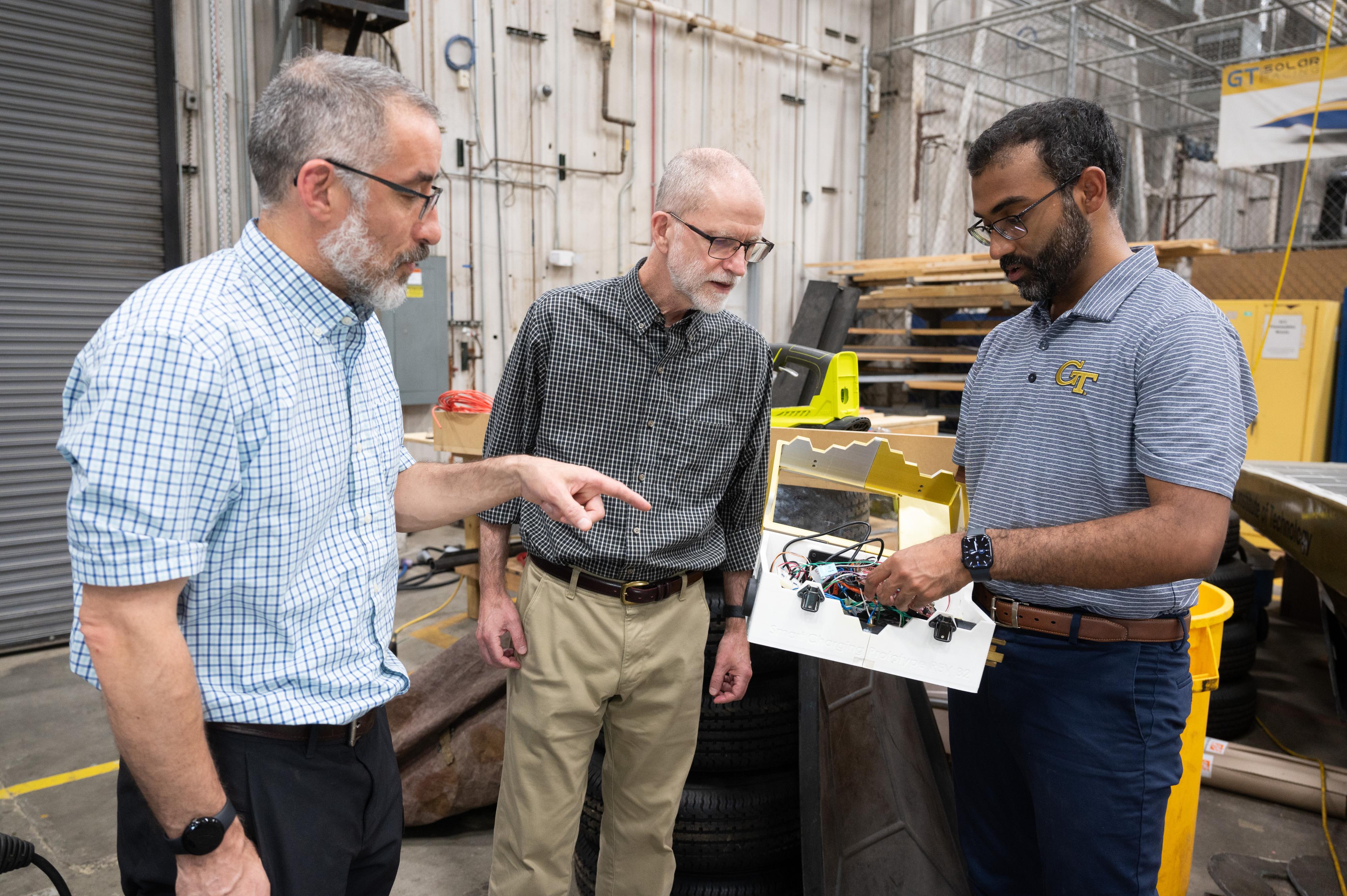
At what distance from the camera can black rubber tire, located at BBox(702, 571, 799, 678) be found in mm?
2320

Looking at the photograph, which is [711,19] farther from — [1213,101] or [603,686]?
[1213,101]

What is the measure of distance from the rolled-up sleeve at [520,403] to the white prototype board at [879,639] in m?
0.71

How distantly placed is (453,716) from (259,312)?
2087 millimetres

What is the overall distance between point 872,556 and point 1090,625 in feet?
1.75

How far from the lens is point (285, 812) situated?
1.23m

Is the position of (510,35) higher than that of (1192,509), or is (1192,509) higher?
(510,35)

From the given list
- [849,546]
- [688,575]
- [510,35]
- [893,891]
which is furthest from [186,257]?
[893,891]

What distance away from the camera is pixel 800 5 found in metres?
8.38

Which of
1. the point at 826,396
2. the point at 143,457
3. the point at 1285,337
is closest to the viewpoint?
the point at 143,457

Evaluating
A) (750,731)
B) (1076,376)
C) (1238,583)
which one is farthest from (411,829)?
(1238,583)

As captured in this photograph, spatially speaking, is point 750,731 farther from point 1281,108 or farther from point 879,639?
point 1281,108

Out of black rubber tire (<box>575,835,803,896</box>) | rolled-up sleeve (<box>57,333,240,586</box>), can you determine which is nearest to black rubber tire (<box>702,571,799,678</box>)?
black rubber tire (<box>575,835,803,896</box>)

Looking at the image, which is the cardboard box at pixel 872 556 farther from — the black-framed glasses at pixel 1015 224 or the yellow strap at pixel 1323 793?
the yellow strap at pixel 1323 793

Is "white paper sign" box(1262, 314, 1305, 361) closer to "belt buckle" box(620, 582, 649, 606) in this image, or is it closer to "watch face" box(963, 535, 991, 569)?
"watch face" box(963, 535, 991, 569)
